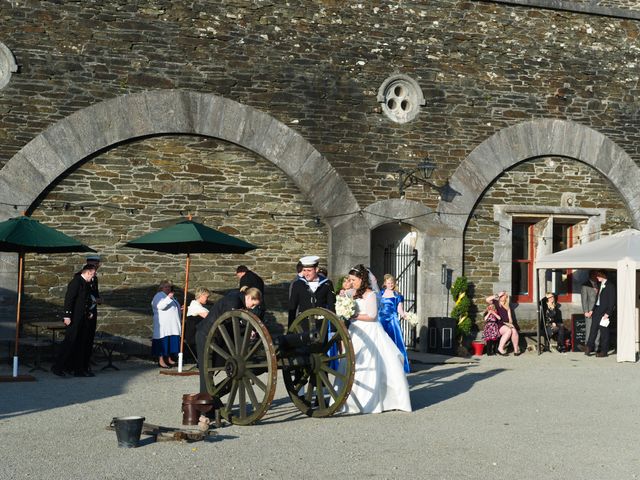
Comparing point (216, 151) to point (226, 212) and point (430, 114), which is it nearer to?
point (226, 212)

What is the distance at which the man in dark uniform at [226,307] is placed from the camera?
31.0 feet

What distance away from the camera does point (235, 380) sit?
30.2 feet

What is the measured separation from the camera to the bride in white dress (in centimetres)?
1007

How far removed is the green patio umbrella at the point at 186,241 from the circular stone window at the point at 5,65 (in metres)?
2.67

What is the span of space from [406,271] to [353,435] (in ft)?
27.5

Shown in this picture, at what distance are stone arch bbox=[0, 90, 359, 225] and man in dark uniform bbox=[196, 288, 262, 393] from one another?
17.3ft

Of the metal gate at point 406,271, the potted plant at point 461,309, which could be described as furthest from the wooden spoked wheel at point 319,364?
the metal gate at point 406,271

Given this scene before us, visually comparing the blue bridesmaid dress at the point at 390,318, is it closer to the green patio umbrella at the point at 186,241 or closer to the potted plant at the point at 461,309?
the green patio umbrella at the point at 186,241

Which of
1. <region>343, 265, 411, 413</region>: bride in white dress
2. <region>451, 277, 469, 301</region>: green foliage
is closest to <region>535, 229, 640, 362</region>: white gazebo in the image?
<region>451, 277, 469, 301</region>: green foliage

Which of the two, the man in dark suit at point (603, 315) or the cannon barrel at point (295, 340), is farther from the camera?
the man in dark suit at point (603, 315)

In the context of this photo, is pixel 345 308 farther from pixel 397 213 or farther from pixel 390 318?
Result: pixel 397 213

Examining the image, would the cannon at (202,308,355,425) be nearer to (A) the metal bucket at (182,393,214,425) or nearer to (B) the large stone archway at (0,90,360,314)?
(A) the metal bucket at (182,393,214,425)

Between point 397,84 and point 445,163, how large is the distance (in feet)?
4.71

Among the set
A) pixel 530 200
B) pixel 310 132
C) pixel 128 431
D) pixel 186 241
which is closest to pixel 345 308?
pixel 128 431
